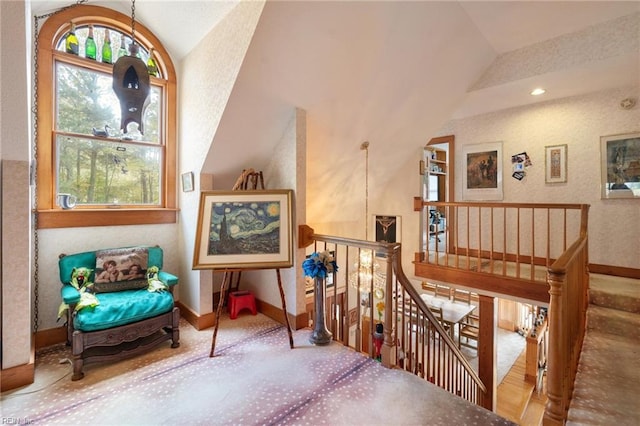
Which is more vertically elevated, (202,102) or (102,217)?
(202,102)

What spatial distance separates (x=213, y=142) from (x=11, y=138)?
53.7 inches

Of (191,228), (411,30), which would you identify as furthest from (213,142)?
(411,30)

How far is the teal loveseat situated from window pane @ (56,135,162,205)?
64cm

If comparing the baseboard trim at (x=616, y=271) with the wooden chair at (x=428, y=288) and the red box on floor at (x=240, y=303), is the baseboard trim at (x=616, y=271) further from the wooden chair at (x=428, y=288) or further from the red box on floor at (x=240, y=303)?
the red box on floor at (x=240, y=303)

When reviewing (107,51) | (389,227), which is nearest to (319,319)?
(389,227)

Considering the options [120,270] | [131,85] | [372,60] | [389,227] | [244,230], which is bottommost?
[120,270]

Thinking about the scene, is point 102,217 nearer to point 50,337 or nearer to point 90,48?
point 50,337

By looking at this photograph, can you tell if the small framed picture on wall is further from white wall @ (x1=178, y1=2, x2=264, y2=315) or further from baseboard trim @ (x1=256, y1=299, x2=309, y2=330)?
baseboard trim @ (x1=256, y1=299, x2=309, y2=330)

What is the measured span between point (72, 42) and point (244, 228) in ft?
8.17

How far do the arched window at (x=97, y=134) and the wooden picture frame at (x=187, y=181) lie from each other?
23cm

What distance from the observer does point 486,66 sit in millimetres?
3756

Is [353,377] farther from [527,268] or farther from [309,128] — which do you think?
[527,268]

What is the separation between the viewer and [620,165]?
3.64 meters

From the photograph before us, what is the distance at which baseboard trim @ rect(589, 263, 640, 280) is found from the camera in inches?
141
